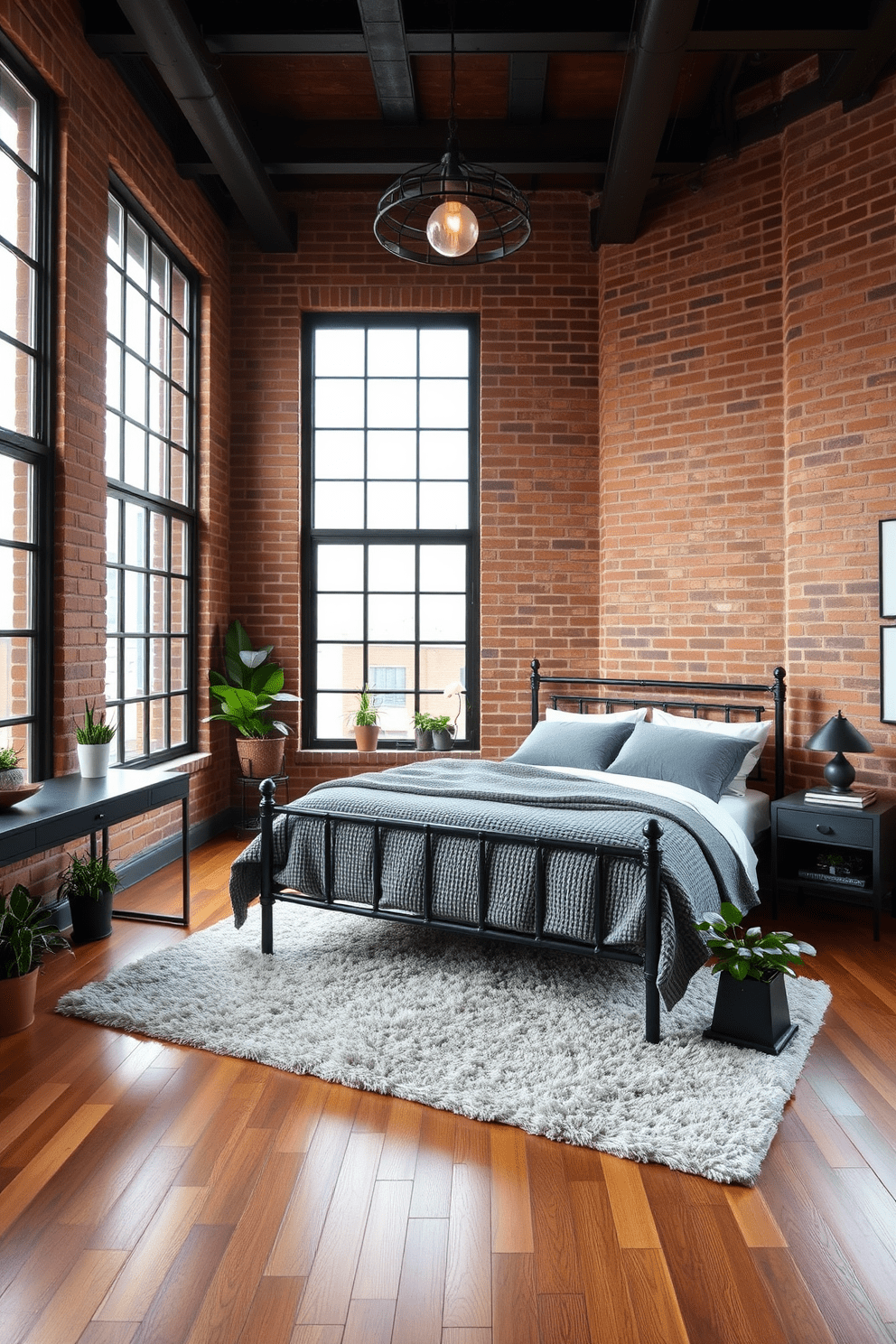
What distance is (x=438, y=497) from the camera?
6.30 metres

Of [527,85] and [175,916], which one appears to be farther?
[527,85]

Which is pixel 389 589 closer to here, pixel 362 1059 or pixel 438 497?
pixel 438 497

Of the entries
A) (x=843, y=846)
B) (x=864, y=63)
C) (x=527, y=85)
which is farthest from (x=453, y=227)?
(x=843, y=846)

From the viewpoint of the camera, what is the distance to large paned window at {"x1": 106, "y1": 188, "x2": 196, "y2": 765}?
4758 millimetres

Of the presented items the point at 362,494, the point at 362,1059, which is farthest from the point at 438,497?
the point at 362,1059

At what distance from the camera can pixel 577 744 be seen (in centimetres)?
489

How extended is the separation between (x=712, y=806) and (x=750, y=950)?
50.3 inches

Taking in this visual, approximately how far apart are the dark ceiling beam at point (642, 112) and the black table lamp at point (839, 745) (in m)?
3.06

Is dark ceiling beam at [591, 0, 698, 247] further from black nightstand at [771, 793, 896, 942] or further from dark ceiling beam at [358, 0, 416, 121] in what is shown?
black nightstand at [771, 793, 896, 942]

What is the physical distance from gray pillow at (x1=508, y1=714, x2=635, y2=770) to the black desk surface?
6.20 feet

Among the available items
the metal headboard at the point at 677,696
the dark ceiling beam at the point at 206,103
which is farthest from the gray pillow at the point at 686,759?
the dark ceiling beam at the point at 206,103

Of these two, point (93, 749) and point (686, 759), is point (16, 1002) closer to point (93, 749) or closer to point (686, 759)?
point (93, 749)

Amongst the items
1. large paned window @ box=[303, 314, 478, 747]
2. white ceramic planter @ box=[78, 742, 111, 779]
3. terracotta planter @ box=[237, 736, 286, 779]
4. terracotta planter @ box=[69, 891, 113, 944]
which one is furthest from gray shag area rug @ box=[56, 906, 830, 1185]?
large paned window @ box=[303, 314, 478, 747]

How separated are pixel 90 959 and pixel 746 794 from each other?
3258mm
